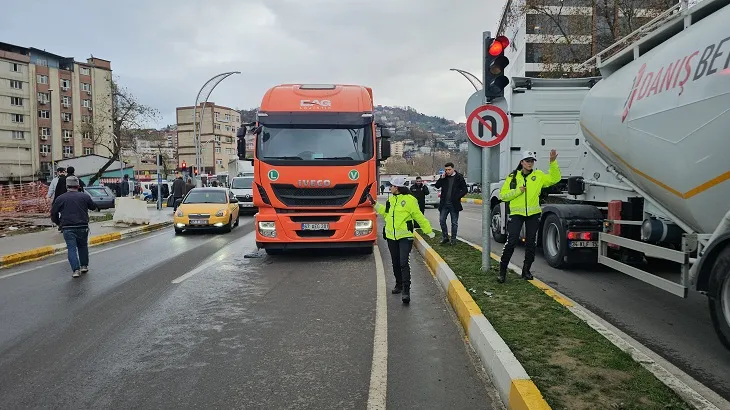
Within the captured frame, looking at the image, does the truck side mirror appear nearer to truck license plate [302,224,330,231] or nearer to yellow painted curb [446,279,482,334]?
truck license plate [302,224,330,231]

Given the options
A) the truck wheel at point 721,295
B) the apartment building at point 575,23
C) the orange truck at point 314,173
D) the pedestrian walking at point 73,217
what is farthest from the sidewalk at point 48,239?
the apartment building at point 575,23

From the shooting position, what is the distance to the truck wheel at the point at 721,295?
14.0 ft

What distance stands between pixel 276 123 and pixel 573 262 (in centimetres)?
596

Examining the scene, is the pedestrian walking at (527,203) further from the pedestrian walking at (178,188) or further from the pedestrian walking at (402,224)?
the pedestrian walking at (178,188)

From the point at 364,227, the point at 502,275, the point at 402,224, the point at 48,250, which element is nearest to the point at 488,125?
the point at 402,224

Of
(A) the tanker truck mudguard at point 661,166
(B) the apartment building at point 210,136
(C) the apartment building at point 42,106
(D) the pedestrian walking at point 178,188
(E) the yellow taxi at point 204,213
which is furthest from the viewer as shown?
(B) the apartment building at point 210,136

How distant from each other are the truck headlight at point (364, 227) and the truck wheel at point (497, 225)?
3.52 m

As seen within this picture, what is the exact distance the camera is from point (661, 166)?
5.55 metres

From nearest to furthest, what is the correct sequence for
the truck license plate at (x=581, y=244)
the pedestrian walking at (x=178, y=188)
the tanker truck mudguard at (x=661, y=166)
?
the tanker truck mudguard at (x=661, y=166) → the truck license plate at (x=581, y=244) → the pedestrian walking at (x=178, y=188)

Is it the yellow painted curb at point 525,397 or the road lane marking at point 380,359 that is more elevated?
the yellow painted curb at point 525,397

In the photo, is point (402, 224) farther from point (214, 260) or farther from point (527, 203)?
point (214, 260)

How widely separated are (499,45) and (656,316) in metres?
4.03

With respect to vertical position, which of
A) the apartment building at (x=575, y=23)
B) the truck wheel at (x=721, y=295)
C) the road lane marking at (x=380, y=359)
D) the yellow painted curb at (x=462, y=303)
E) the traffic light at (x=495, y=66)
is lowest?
the road lane marking at (x=380, y=359)

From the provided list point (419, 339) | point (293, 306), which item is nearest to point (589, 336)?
point (419, 339)
